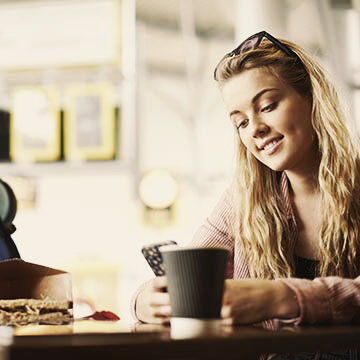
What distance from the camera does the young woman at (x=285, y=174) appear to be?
55.7 inches

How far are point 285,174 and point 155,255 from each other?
699 mm

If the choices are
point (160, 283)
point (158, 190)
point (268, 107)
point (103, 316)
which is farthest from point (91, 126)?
point (160, 283)

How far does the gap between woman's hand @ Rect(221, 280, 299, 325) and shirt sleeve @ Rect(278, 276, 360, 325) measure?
1 cm

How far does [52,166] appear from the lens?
17.3 ft

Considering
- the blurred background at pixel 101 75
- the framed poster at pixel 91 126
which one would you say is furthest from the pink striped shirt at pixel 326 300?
the framed poster at pixel 91 126

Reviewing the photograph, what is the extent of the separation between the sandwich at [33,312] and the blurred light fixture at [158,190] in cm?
441

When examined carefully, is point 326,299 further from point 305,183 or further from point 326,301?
point 305,183

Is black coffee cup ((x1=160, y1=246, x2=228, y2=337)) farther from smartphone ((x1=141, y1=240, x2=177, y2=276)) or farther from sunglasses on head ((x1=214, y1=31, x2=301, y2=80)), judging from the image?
sunglasses on head ((x1=214, y1=31, x2=301, y2=80))

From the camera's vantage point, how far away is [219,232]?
154cm

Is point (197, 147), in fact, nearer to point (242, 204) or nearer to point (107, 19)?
point (107, 19)

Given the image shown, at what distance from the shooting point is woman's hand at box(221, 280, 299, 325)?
895 millimetres

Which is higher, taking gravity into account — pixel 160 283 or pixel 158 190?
pixel 158 190

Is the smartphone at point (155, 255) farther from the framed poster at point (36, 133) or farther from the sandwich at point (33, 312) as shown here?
the framed poster at point (36, 133)

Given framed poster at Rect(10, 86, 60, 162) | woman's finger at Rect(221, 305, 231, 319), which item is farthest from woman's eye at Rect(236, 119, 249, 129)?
framed poster at Rect(10, 86, 60, 162)
